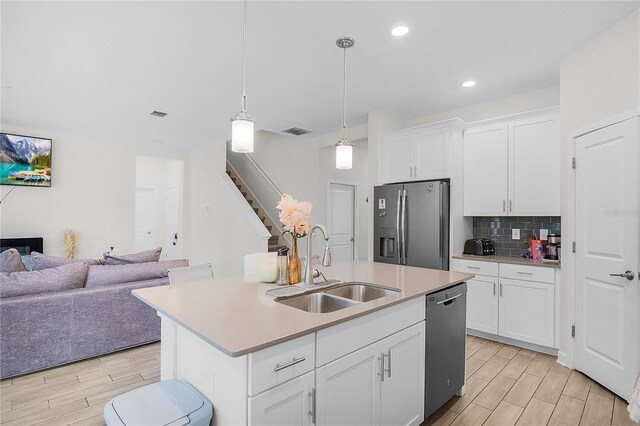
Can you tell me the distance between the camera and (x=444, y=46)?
2729 millimetres

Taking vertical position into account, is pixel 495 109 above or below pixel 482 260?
above

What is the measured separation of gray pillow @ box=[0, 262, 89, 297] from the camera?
2715 mm

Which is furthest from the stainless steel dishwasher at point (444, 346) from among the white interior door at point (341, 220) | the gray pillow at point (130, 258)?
the white interior door at point (341, 220)

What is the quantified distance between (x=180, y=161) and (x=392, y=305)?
257 inches

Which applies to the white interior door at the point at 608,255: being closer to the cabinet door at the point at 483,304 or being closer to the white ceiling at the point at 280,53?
the cabinet door at the point at 483,304

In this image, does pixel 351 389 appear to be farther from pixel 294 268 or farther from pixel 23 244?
pixel 23 244

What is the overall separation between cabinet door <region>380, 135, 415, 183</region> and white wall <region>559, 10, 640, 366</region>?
1558 mm

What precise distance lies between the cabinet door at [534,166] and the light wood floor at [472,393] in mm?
1479

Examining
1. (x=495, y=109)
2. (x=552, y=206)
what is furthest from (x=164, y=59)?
(x=552, y=206)

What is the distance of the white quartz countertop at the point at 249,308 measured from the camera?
4.10 feet

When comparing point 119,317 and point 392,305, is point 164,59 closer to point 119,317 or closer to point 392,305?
point 119,317

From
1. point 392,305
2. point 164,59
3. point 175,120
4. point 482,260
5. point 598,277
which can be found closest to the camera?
point 392,305

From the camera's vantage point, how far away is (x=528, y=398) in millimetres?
2441

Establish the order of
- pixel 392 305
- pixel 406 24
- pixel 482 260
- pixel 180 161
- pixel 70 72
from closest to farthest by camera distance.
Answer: pixel 392 305, pixel 406 24, pixel 70 72, pixel 482 260, pixel 180 161
